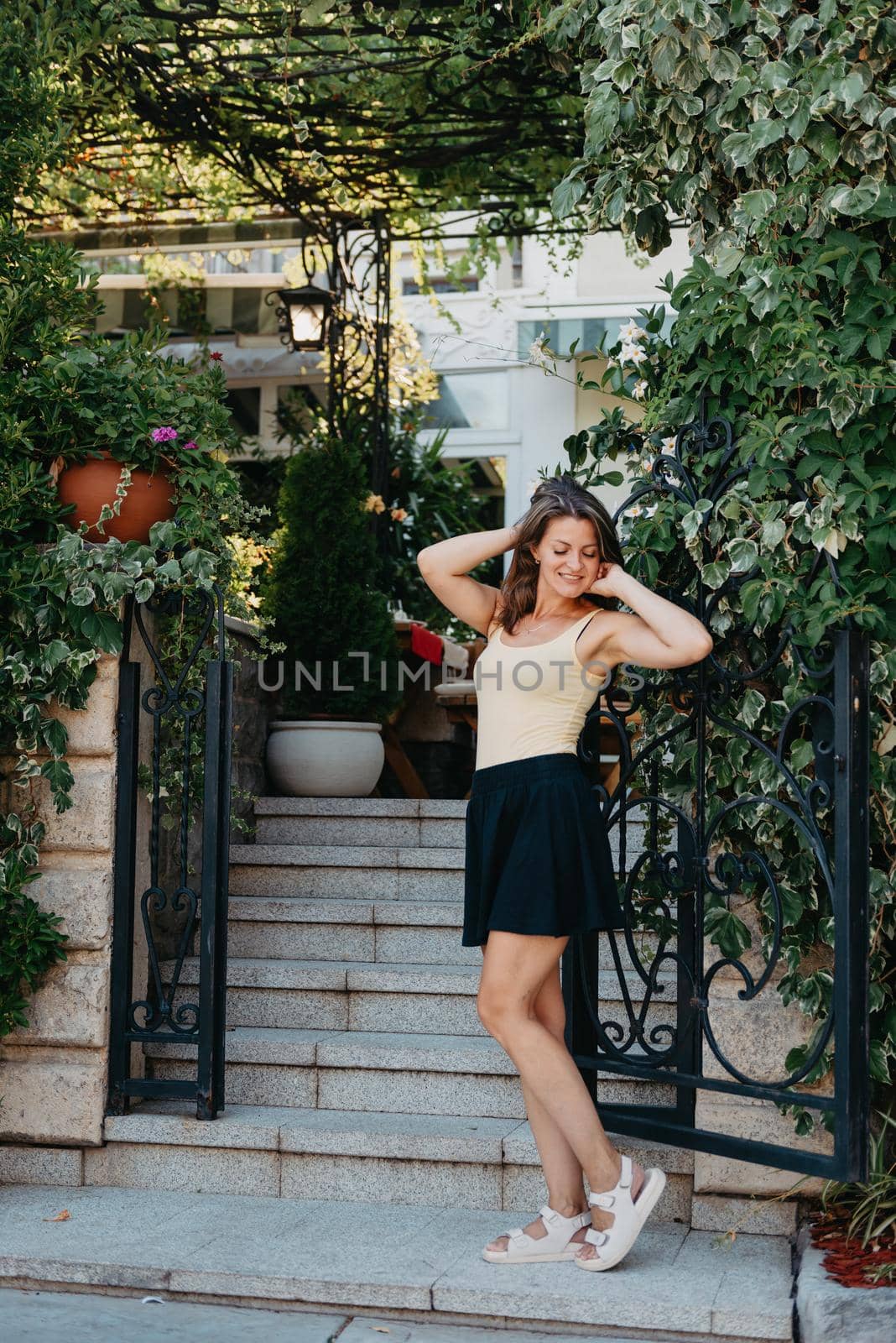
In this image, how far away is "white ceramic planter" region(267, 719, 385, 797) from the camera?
19.7ft

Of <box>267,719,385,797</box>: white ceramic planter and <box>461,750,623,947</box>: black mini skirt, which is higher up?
<box>267,719,385,797</box>: white ceramic planter

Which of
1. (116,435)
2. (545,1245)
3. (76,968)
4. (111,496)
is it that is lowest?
(545,1245)

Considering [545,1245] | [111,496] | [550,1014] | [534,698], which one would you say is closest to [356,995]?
[550,1014]

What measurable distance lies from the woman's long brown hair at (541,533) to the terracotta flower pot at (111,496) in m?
1.18

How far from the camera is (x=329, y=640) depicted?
6277 millimetres

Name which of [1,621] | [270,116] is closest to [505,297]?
[270,116]

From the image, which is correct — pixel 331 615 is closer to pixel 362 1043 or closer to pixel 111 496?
pixel 111 496

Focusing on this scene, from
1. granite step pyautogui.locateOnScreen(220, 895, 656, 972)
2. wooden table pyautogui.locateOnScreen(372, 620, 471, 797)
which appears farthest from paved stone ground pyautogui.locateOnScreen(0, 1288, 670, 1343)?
wooden table pyautogui.locateOnScreen(372, 620, 471, 797)

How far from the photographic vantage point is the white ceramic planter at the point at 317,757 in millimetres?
5992

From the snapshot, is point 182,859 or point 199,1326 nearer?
point 199,1326

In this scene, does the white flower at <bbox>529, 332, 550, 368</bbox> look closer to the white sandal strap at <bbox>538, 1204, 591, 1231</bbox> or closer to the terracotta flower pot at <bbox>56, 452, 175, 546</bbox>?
the terracotta flower pot at <bbox>56, 452, 175, 546</bbox>

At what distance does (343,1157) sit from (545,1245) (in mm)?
779

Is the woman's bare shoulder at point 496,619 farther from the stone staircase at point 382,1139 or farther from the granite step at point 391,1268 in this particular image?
the granite step at point 391,1268

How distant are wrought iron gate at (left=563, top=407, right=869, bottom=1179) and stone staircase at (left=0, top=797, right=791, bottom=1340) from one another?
322 mm
